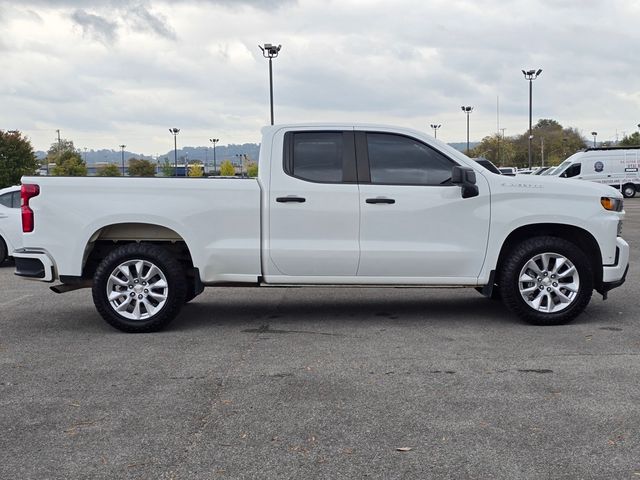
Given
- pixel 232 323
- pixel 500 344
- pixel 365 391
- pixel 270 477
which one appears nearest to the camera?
pixel 270 477

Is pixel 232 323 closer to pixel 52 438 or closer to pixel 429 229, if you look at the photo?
pixel 429 229

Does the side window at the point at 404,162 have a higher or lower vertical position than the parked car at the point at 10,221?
higher

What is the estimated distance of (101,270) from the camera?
7098 mm

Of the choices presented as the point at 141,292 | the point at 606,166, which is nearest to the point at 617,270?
the point at 141,292

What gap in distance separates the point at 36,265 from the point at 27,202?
2.00ft

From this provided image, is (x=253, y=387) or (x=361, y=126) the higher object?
(x=361, y=126)

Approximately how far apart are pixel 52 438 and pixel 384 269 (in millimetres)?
3711

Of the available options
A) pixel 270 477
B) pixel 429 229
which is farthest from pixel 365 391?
pixel 429 229

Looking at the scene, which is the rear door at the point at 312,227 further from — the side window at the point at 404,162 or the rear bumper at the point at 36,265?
the rear bumper at the point at 36,265

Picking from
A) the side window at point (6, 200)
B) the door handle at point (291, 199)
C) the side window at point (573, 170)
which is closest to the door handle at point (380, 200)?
the door handle at point (291, 199)

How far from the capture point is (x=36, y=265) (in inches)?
283

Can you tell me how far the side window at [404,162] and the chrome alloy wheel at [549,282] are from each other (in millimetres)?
1206

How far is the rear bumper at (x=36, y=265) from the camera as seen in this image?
7168 mm

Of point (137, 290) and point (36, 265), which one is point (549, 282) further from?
point (36, 265)
